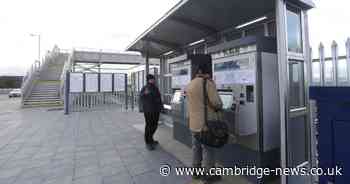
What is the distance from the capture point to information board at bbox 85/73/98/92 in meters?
9.91

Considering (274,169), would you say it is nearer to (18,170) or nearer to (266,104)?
(266,104)

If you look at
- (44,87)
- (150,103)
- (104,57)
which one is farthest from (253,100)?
(104,57)

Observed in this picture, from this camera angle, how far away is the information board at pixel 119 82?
1065 cm

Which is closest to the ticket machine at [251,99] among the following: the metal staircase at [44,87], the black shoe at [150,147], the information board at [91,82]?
the black shoe at [150,147]

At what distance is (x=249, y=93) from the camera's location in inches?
102

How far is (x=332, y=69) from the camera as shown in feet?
8.13

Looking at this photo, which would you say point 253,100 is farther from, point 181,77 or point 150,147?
point 150,147

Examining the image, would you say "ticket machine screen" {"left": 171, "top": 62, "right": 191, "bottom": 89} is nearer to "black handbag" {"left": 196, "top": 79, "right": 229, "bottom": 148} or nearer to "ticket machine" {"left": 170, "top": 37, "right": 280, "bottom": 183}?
"ticket machine" {"left": 170, "top": 37, "right": 280, "bottom": 183}

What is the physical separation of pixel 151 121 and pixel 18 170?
2200mm

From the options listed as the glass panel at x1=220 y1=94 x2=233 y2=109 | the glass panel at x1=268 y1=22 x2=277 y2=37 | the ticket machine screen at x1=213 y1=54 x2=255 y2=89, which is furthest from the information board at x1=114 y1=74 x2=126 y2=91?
the glass panel at x1=268 y1=22 x2=277 y2=37

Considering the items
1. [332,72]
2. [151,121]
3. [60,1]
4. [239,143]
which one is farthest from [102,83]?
[332,72]

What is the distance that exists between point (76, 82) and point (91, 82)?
66 centimetres

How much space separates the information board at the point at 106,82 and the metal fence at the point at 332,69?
9316 mm

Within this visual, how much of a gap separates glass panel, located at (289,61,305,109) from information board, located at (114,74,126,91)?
9221mm
